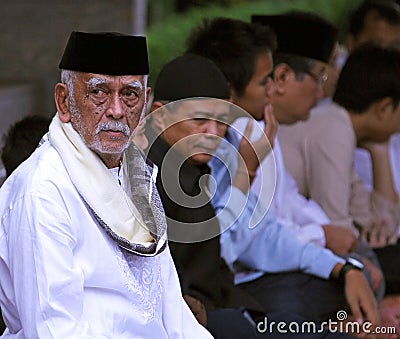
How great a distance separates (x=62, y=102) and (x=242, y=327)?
4.10 ft

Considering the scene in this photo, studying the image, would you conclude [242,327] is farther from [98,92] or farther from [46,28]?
[46,28]

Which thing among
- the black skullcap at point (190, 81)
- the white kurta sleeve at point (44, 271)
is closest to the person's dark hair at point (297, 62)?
the black skullcap at point (190, 81)

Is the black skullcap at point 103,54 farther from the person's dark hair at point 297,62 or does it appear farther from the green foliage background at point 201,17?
the person's dark hair at point 297,62

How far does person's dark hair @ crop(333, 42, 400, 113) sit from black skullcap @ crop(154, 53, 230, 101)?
1.61m

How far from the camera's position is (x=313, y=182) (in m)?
5.05

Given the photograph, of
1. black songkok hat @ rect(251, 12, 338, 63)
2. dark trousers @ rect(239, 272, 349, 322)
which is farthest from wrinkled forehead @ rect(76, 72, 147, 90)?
black songkok hat @ rect(251, 12, 338, 63)

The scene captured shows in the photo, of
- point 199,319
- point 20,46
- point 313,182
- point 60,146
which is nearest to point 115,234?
point 60,146

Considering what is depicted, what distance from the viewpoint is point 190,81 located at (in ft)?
12.5

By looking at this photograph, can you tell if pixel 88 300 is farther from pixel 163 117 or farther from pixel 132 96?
pixel 163 117

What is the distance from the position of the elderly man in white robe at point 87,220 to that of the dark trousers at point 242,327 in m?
0.69

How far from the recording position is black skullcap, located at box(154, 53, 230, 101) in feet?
12.5

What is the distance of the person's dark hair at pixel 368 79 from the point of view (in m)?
5.32

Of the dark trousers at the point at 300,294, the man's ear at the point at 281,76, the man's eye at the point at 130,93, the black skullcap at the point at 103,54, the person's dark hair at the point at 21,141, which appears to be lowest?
the dark trousers at the point at 300,294

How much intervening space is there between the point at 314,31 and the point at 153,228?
2.43m
